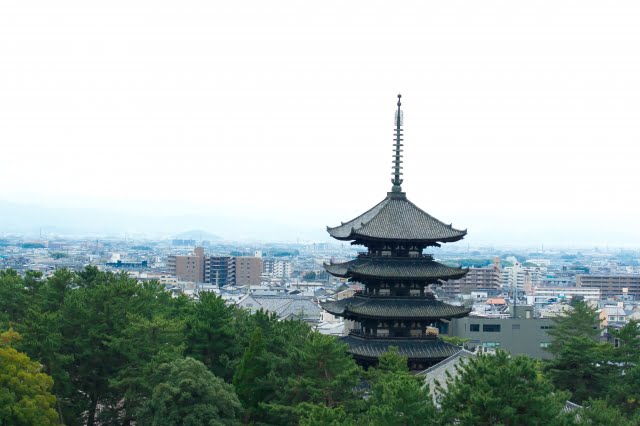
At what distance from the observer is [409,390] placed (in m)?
24.1

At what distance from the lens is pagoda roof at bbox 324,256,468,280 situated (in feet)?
119

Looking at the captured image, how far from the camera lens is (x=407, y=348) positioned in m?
36.1

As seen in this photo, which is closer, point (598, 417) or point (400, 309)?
point (598, 417)

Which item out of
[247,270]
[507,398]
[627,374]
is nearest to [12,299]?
[627,374]

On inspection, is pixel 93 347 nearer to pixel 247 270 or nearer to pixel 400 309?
pixel 400 309

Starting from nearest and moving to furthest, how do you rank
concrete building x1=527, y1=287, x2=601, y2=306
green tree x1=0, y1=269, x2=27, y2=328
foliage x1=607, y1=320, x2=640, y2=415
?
1. foliage x1=607, y1=320, x2=640, y2=415
2. green tree x1=0, y1=269, x2=27, y2=328
3. concrete building x1=527, y1=287, x2=601, y2=306

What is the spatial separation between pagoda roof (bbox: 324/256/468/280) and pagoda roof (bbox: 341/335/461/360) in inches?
104

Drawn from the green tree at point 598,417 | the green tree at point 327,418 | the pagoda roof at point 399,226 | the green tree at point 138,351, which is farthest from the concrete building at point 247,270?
the green tree at point 598,417

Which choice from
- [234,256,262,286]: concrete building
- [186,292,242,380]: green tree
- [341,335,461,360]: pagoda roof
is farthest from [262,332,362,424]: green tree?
[234,256,262,286]: concrete building

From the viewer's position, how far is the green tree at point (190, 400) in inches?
1226

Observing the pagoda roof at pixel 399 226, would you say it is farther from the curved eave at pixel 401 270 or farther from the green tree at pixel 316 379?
the green tree at pixel 316 379

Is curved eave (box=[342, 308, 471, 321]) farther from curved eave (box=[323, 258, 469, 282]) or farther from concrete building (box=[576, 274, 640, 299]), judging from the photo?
concrete building (box=[576, 274, 640, 299])

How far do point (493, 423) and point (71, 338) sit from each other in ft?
70.0

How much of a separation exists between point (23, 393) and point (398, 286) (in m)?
15.1
